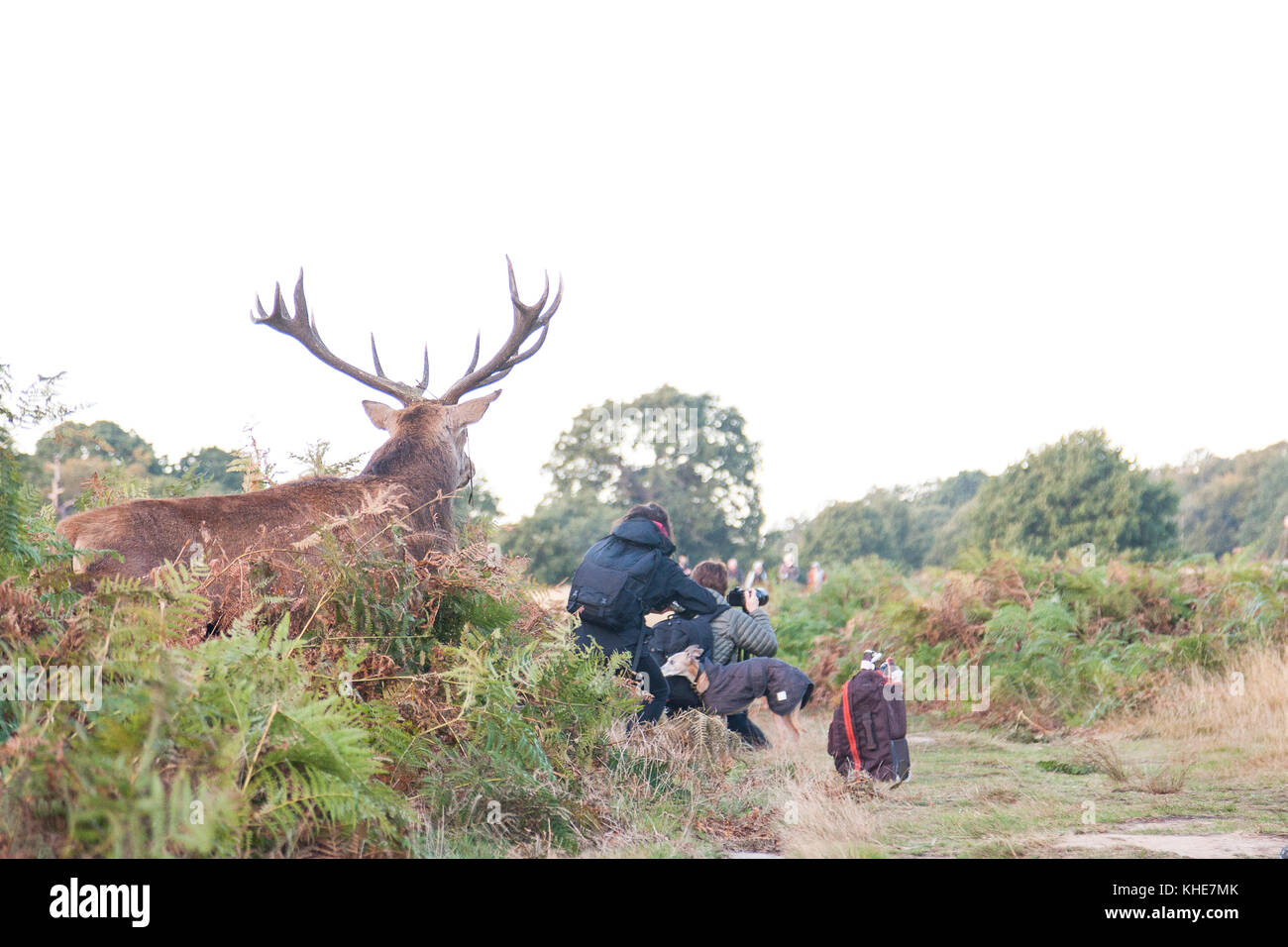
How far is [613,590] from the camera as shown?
6586 millimetres

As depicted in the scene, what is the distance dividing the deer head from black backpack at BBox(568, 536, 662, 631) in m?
1.44

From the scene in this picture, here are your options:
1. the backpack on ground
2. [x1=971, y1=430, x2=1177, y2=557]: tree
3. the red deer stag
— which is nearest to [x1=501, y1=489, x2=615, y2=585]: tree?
[x1=971, y1=430, x2=1177, y2=557]: tree

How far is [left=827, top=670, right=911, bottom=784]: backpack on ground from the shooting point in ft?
23.5

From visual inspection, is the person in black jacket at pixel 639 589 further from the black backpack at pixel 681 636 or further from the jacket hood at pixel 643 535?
the black backpack at pixel 681 636

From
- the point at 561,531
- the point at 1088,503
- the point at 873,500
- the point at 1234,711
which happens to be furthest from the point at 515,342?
the point at 873,500

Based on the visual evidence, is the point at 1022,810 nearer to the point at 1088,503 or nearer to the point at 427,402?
the point at 427,402

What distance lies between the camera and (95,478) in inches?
285

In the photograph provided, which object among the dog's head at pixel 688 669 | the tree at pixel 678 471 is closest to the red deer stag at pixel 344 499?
the dog's head at pixel 688 669

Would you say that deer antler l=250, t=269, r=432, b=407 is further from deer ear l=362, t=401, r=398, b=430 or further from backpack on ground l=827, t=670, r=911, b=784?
backpack on ground l=827, t=670, r=911, b=784

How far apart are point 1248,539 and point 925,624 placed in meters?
49.9

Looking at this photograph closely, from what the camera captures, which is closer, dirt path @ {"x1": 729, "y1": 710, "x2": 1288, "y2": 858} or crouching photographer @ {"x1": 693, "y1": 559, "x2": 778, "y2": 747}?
dirt path @ {"x1": 729, "y1": 710, "x2": 1288, "y2": 858}

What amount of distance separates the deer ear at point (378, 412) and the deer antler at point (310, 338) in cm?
27

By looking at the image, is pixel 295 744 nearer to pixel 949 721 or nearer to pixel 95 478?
pixel 95 478
